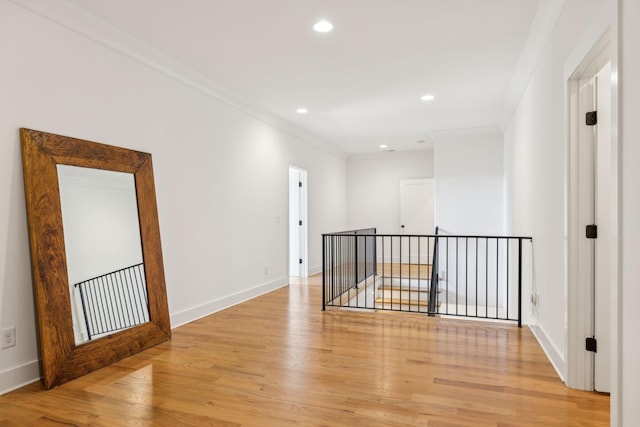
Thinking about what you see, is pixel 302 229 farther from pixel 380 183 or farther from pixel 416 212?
pixel 416 212

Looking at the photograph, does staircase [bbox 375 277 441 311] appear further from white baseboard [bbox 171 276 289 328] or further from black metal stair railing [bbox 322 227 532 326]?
white baseboard [bbox 171 276 289 328]

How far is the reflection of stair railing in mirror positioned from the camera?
2.91 metres

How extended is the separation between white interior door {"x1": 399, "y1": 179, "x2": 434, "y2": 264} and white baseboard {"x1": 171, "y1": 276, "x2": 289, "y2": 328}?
13.9ft

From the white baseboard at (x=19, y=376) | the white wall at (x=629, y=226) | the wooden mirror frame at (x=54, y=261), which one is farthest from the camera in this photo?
the wooden mirror frame at (x=54, y=261)

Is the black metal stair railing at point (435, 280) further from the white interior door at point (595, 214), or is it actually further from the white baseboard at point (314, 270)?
the white interior door at point (595, 214)

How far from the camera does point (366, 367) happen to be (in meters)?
2.89

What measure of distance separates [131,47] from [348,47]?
1.93 m

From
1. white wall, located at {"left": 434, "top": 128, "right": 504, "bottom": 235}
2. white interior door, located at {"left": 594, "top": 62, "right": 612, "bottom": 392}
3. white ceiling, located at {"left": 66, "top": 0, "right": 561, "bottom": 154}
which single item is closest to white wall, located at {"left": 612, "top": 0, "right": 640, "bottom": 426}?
white interior door, located at {"left": 594, "top": 62, "right": 612, "bottom": 392}

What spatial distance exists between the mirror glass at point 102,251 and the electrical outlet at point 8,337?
13.8 inches

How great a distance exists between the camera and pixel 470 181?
7.25 metres

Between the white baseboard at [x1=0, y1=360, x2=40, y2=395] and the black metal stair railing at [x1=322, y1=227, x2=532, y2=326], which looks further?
the black metal stair railing at [x1=322, y1=227, x2=532, y2=326]

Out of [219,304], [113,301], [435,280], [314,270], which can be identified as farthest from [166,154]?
[435,280]

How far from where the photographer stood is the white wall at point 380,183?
935 centimetres

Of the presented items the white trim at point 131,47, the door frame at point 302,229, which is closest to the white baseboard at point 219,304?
the door frame at point 302,229
